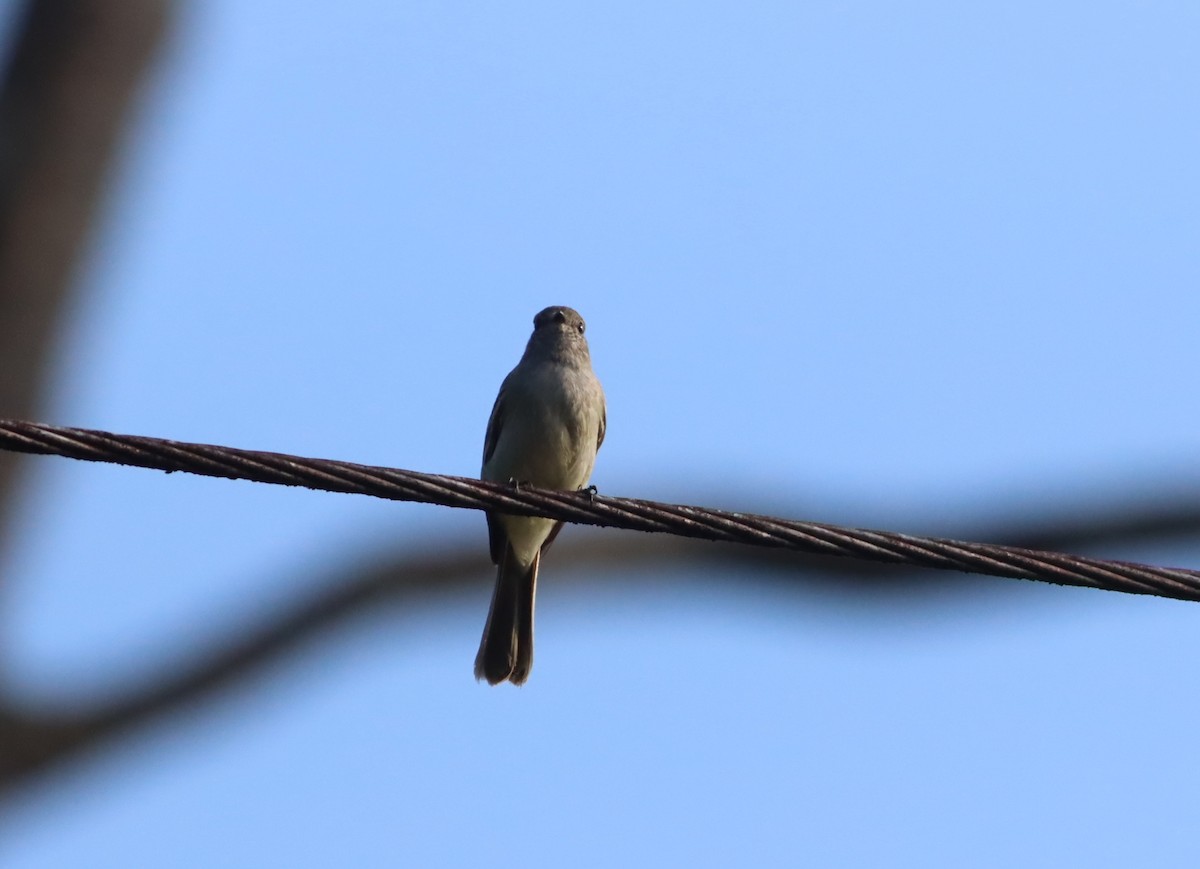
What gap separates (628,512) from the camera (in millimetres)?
4645

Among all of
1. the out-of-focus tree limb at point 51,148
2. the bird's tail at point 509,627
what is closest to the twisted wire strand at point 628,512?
the out-of-focus tree limb at point 51,148

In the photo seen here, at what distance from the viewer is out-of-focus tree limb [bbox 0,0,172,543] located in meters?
7.62

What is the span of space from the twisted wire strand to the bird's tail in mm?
3926

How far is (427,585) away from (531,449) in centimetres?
171

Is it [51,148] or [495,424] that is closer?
[51,148]

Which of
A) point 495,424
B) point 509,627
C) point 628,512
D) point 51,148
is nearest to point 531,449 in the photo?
point 495,424

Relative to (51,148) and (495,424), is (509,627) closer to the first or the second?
(495,424)

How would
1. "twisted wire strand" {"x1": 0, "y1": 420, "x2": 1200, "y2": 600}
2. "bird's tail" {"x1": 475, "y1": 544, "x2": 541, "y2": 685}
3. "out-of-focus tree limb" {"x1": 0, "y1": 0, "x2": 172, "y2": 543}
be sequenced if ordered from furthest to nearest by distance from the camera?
"bird's tail" {"x1": 475, "y1": 544, "x2": 541, "y2": 685} → "out-of-focus tree limb" {"x1": 0, "y1": 0, "x2": 172, "y2": 543} → "twisted wire strand" {"x1": 0, "y1": 420, "x2": 1200, "y2": 600}

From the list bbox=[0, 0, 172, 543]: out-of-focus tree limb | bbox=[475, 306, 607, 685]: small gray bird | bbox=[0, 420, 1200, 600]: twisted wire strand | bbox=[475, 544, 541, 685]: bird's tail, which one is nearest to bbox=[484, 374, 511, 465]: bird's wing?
bbox=[475, 306, 607, 685]: small gray bird

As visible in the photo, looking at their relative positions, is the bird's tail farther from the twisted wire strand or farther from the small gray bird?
the twisted wire strand

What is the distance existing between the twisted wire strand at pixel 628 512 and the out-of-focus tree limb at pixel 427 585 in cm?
376

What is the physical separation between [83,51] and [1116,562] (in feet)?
18.9

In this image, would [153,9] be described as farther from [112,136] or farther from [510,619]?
[510,619]

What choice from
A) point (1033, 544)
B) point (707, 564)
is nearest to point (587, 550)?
point (707, 564)
